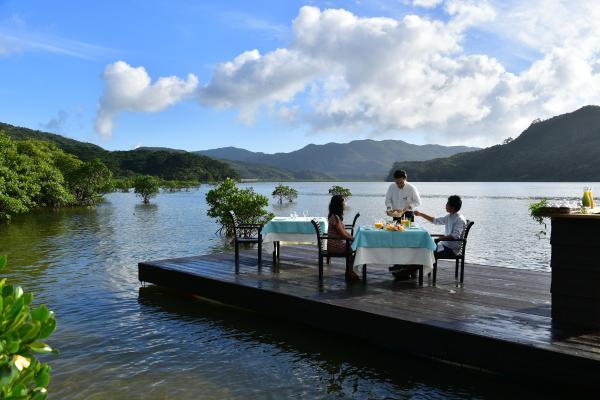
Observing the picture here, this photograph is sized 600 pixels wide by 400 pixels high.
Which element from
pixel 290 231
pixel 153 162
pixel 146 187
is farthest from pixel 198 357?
pixel 153 162

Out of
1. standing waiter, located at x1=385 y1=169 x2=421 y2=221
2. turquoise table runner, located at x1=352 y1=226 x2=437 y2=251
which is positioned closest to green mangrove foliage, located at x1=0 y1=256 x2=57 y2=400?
turquoise table runner, located at x1=352 y1=226 x2=437 y2=251

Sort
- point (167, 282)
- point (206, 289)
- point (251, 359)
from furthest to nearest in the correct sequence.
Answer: point (167, 282) < point (206, 289) < point (251, 359)

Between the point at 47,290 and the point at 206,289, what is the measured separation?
391 centimetres

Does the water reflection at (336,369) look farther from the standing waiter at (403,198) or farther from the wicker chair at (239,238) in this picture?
the standing waiter at (403,198)

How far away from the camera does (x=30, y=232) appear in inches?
842

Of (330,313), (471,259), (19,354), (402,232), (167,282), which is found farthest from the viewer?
(471,259)

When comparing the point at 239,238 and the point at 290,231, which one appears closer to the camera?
the point at 290,231

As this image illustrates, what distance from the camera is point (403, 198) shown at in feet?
29.2

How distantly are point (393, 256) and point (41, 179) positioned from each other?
3286 centimetres

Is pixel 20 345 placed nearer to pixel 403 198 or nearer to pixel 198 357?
pixel 198 357

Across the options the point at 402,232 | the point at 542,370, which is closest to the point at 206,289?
the point at 402,232

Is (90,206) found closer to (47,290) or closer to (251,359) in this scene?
(47,290)

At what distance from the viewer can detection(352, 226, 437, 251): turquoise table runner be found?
7.50m

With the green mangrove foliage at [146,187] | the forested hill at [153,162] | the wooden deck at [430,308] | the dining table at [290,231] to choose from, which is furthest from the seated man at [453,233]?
the forested hill at [153,162]
